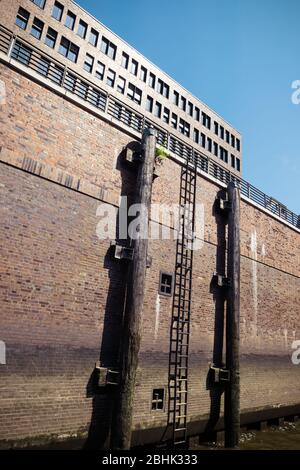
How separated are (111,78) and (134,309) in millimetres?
23684

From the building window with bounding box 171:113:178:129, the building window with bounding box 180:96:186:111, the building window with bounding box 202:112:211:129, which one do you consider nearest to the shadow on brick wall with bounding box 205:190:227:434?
the building window with bounding box 171:113:178:129

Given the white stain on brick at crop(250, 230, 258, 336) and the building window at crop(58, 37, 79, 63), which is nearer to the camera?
the white stain on brick at crop(250, 230, 258, 336)

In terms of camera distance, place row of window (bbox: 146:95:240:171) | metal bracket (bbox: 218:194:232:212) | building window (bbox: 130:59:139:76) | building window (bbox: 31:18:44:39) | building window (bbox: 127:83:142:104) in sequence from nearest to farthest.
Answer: metal bracket (bbox: 218:194:232:212) → building window (bbox: 31:18:44:39) → building window (bbox: 127:83:142:104) → building window (bbox: 130:59:139:76) → row of window (bbox: 146:95:240:171)

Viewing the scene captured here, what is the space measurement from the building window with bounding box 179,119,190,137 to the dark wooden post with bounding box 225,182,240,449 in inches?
791

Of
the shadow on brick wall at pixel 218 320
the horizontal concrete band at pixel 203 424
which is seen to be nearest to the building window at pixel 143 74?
the shadow on brick wall at pixel 218 320

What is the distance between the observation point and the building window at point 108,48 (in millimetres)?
25500

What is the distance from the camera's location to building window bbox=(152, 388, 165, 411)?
8516mm

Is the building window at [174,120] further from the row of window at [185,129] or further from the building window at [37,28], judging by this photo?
the building window at [37,28]

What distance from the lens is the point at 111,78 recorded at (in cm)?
2536

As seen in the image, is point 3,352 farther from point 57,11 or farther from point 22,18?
point 57,11

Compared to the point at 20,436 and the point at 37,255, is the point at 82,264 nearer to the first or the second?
the point at 37,255

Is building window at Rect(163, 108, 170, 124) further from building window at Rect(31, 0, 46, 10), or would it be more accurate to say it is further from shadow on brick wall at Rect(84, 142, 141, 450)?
shadow on brick wall at Rect(84, 142, 141, 450)

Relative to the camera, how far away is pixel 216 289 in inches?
433

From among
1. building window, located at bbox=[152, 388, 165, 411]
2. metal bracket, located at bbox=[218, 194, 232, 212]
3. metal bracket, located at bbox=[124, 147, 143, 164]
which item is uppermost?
metal bracket, located at bbox=[124, 147, 143, 164]
